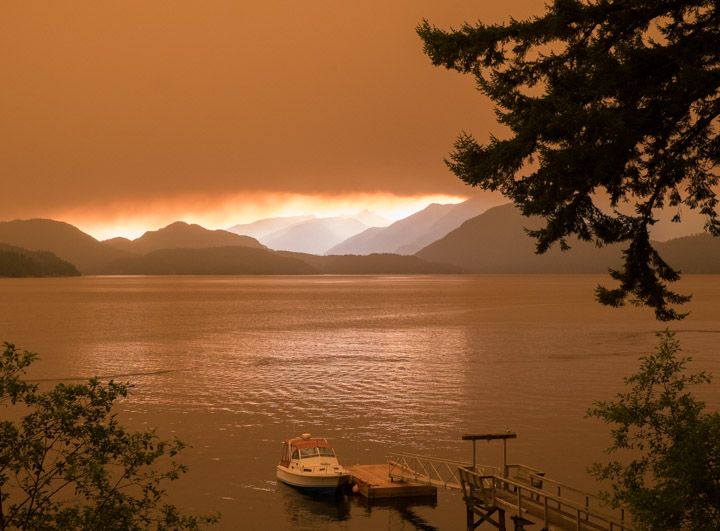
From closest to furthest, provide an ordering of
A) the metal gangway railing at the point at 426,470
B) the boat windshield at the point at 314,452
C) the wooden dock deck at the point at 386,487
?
1. the metal gangway railing at the point at 426,470
2. the wooden dock deck at the point at 386,487
3. the boat windshield at the point at 314,452

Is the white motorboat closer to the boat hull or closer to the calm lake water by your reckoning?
the boat hull

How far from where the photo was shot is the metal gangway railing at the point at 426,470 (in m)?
32.6

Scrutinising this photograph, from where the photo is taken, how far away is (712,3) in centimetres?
2044

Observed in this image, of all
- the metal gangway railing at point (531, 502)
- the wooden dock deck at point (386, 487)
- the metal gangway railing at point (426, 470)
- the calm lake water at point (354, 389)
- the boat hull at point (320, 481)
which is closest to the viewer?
the metal gangway railing at point (531, 502)

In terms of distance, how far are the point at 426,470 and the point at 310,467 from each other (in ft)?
19.9

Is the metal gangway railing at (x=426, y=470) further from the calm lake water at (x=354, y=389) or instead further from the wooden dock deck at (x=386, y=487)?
the calm lake water at (x=354, y=389)

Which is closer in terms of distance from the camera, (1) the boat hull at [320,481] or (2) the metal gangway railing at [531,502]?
(2) the metal gangway railing at [531,502]

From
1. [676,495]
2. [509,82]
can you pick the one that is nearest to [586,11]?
[509,82]

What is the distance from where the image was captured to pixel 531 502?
25297 millimetres

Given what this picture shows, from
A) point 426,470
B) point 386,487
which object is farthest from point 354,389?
point 386,487

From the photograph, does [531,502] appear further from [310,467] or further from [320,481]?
[310,467]

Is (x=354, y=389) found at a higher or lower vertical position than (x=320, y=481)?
higher

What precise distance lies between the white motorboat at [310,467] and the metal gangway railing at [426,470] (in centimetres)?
269

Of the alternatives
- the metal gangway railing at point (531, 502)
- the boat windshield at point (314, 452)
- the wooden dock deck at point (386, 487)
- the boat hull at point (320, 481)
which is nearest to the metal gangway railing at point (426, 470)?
the wooden dock deck at point (386, 487)
